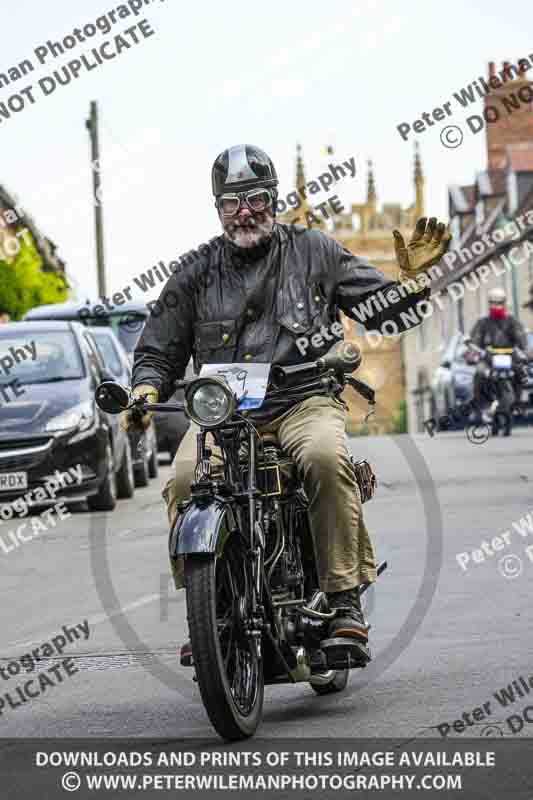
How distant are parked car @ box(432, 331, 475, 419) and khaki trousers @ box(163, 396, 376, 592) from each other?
27006mm

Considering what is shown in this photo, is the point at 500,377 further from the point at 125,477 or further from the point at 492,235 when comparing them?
the point at 492,235

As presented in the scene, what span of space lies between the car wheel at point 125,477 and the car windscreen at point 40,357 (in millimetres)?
1298

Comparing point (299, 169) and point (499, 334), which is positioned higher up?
point (299, 169)

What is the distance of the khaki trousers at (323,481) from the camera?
619 cm

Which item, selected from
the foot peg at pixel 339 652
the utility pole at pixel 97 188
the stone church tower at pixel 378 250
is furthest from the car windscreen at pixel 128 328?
the stone church tower at pixel 378 250

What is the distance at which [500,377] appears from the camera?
87.6 ft

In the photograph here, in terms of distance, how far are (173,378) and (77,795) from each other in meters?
2.05

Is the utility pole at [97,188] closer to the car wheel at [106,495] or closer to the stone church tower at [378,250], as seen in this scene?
the car wheel at [106,495]

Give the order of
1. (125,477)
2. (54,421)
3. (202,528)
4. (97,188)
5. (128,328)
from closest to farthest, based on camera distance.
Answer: (202,528) < (54,421) < (125,477) < (128,328) < (97,188)

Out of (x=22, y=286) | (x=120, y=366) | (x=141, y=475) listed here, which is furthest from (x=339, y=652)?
(x=22, y=286)

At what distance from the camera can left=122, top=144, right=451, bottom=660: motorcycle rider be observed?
20.5 ft

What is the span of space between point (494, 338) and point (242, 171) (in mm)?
21250

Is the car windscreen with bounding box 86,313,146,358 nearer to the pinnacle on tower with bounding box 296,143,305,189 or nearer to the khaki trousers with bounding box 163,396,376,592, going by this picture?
the khaki trousers with bounding box 163,396,376,592

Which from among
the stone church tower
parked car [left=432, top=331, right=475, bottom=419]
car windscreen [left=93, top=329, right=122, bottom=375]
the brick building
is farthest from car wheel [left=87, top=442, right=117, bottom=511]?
the stone church tower
